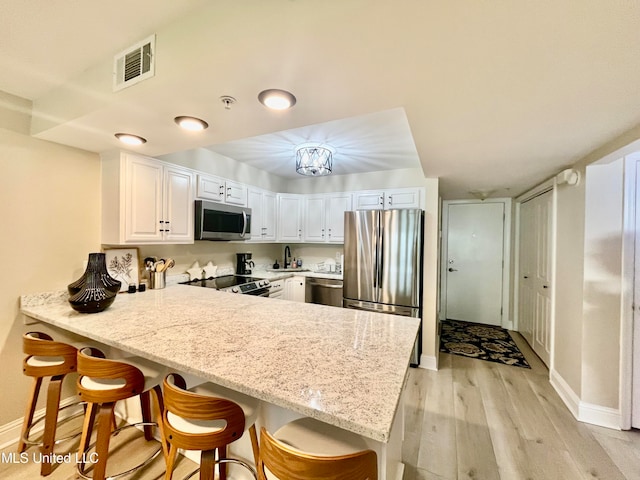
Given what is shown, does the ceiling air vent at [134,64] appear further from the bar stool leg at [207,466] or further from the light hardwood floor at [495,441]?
the light hardwood floor at [495,441]

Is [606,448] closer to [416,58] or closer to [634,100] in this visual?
[634,100]

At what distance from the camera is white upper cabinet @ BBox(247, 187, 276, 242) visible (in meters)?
3.74

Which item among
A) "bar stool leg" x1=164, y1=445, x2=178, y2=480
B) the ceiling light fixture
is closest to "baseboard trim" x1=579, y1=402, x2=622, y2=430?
"bar stool leg" x1=164, y1=445, x2=178, y2=480

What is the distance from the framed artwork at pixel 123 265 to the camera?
2.36 metres

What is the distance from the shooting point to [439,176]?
9.55 ft

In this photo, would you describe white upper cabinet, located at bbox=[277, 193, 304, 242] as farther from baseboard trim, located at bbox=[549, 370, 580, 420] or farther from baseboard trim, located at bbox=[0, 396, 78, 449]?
baseboard trim, located at bbox=[549, 370, 580, 420]

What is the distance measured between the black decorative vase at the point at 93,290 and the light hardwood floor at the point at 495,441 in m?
0.98

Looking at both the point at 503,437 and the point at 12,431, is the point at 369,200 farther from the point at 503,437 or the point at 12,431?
the point at 12,431

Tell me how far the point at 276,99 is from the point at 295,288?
9.69 ft

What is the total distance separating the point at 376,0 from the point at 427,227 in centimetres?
267

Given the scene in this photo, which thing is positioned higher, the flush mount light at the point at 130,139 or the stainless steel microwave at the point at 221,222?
the flush mount light at the point at 130,139

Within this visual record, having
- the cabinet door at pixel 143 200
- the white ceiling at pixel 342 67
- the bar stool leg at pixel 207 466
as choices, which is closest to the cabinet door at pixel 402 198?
the white ceiling at pixel 342 67

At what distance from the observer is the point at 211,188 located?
307 centimetres

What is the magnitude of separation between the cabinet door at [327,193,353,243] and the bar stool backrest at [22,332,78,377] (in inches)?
126
